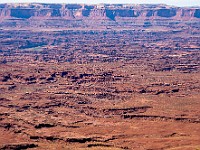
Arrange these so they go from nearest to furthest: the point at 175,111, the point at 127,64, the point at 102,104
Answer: the point at 175,111, the point at 102,104, the point at 127,64

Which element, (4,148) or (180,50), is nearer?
(4,148)

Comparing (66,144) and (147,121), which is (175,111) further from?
(66,144)

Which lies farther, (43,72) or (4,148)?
(43,72)

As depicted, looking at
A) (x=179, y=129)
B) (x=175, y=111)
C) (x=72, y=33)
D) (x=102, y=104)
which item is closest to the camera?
(x=179, y=129)

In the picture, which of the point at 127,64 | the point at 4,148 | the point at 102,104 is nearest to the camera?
the point at 4,148

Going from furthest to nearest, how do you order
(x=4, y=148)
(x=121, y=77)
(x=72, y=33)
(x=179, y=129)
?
(x=72, y=33), (x=121, y=77), (x=179, y=129), (x=4, y=148)

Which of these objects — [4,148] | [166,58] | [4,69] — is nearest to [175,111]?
[4,148]

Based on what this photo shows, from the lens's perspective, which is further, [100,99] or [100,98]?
[100,98]

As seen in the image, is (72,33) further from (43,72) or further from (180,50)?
(43,72)

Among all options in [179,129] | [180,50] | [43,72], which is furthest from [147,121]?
[180,50]
